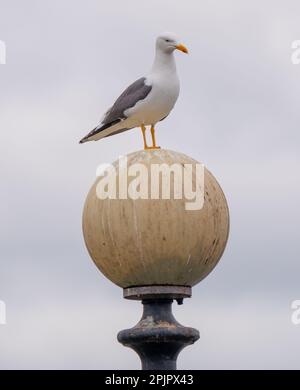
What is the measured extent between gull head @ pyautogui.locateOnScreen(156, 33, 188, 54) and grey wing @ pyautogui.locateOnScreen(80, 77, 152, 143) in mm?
Result: 610

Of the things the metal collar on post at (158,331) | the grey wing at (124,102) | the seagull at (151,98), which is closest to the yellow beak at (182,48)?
the seagull at (151,98)

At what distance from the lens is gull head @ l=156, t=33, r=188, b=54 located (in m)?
17.9

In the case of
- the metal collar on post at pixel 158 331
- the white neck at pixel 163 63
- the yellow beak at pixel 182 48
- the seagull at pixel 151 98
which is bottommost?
the metal collar on post at pixel 158 331

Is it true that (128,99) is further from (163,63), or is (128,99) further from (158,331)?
(158,331)

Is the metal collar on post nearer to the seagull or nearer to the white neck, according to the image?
the seagull

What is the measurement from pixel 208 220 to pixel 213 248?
41 centimetres

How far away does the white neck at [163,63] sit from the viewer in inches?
696

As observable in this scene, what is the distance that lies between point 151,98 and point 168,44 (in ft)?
3.64

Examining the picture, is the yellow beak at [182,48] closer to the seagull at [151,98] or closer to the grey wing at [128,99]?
the seagull at [151,98]

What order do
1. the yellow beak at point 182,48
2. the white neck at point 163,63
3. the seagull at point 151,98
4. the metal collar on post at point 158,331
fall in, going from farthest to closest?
→ the yellow beak at point 182,48 < the white neck at point 163,63 < the seagull at point 151,98 < the metal collar on post at point 158,331

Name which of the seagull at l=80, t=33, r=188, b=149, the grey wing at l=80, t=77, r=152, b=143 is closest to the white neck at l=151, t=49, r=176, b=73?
the seagull at l=80, t=33, r=188, b=149

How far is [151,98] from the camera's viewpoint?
17.3 m

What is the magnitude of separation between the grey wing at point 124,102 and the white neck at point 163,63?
0.26m

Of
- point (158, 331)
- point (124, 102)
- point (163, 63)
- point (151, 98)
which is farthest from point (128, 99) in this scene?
point (158, 331)
